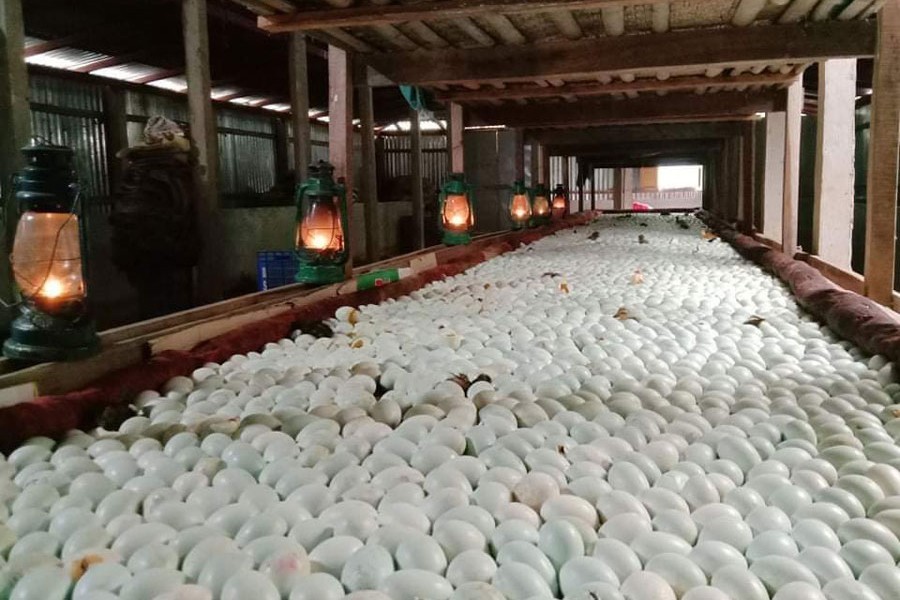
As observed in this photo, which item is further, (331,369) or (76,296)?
(331,369)

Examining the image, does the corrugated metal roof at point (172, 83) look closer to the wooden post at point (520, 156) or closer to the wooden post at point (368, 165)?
the wooden post at point (368, 165)

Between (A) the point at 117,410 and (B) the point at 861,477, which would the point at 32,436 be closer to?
(A) the point at 117,410

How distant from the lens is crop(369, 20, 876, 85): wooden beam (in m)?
4.12

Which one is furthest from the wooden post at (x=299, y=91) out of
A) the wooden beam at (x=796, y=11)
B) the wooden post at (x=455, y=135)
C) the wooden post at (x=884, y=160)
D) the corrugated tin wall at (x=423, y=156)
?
the corrugated tin wall at (x=423, y=156)

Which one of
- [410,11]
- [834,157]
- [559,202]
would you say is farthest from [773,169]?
[559,202]

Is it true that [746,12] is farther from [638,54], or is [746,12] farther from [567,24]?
[567,24]

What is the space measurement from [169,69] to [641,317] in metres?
7.79

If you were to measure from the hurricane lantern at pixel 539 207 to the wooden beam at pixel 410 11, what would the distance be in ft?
21.2

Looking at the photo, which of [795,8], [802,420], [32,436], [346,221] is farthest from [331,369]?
[795,8]

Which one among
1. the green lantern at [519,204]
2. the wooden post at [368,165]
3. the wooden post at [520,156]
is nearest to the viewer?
the wooden post at [368,165]

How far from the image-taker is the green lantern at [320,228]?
3.71m

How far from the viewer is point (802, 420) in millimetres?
1804

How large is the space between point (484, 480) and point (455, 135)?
5.90m

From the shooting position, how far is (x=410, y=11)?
11.0 ft
